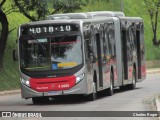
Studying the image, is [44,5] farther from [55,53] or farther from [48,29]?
[55,53]

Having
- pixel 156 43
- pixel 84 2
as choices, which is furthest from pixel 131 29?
pixel 156 43

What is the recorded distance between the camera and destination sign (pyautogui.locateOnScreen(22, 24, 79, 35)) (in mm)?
23234

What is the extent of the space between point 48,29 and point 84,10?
36880 millimetres

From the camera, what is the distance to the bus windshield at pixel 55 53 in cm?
2312

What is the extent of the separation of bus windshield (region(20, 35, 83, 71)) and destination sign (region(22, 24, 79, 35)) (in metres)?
0.26

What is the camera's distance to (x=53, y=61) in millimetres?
23156

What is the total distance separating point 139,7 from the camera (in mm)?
67938

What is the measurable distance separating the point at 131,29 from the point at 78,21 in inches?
334

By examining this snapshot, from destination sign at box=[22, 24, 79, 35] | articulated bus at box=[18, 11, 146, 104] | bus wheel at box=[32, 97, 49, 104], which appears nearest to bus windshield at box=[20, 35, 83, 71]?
articulated bus at box=[18, 11, 146, 104]

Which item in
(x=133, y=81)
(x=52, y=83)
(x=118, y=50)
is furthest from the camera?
(x=133, y=81)

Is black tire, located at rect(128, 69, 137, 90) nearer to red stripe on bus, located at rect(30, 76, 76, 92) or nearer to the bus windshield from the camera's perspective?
the bus windshield

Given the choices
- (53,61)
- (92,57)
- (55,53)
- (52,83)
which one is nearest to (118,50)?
(92,57)

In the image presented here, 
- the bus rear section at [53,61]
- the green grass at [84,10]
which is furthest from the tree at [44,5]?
the bus rear section at [53,61]

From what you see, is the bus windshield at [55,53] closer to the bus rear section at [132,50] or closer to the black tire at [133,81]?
the bus rear section at [132,50]
